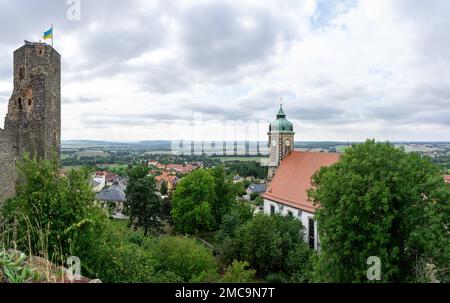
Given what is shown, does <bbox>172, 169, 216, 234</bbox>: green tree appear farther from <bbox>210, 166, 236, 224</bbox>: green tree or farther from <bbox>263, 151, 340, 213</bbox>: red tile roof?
<bbox>263, 151, 340, 213</bbox>: red tile roof

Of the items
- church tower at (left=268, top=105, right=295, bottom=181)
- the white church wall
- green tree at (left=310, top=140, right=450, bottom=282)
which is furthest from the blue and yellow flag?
church tower at (left=268, top=105, right=295, bottom=181)

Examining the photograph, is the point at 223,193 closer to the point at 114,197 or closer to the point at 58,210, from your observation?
the point at 114,197

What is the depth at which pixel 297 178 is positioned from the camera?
27797mm

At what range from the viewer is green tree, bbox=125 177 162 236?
104ft

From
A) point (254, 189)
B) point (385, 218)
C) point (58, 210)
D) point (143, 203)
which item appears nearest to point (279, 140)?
point (143, 203)

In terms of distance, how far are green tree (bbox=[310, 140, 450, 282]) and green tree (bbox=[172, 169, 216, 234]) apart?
21.1m

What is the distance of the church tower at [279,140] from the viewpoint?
34.9m

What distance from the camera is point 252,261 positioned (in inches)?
799

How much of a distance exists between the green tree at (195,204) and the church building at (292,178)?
19.2 ft

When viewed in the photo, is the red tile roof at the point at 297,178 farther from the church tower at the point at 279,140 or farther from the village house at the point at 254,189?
the village house at the point at 254,189

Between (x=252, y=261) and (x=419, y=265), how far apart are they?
1138 centimetres

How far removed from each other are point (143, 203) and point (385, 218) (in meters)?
24.7

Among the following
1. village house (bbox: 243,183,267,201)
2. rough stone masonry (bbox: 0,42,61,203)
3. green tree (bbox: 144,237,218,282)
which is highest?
rough stone masonry (bbox: 0,42,61,203)
